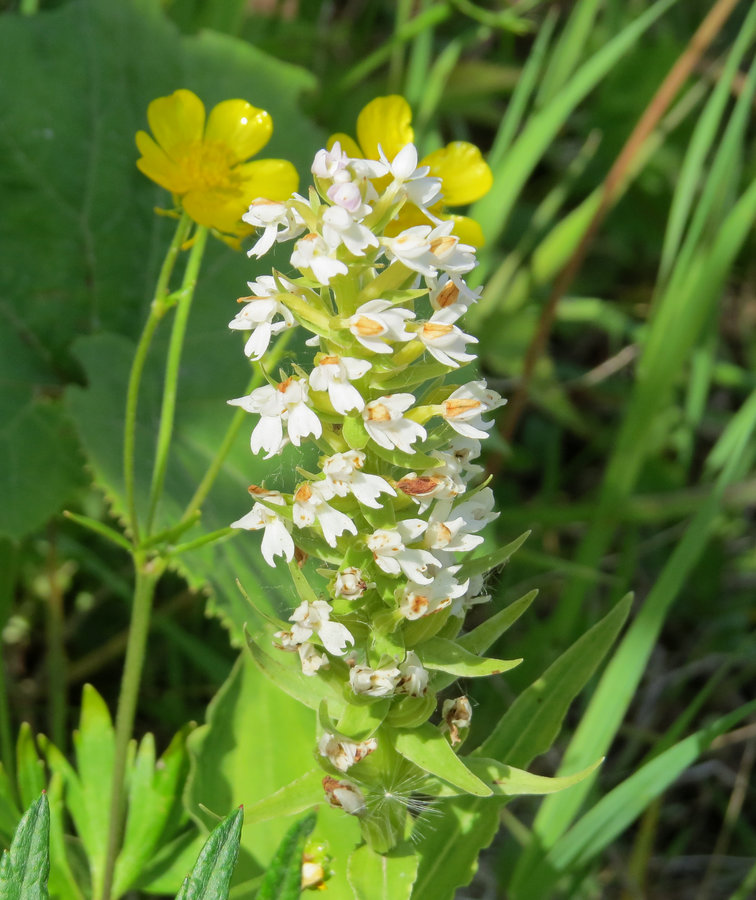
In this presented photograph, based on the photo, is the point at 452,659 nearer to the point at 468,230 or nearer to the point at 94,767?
the point at 468,230

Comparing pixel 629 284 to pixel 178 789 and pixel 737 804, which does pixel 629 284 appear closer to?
pixel 737 804

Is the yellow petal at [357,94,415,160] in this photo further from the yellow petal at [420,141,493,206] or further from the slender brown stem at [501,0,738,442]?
the slender brown stem at [501,0,738,442]

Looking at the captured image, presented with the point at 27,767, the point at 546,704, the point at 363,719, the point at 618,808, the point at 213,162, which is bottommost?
the point at 618,808

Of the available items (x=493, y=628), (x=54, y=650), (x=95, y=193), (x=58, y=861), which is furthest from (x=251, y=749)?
(x=95, y=193)

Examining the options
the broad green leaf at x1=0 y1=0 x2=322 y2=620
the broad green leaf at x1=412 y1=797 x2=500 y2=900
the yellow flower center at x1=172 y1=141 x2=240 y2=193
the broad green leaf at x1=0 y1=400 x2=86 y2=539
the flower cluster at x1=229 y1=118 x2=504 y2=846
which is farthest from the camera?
the broad green leaf at x1=0 y1=0 x2=322 y2=620

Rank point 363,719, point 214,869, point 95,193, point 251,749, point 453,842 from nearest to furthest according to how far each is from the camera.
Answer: point 214,869
point 363,719
point 453,842
point 251,749
point 95,193

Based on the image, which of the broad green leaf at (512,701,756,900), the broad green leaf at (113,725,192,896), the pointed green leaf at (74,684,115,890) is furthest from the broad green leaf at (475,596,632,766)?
the pointed green leaf at (74,684,115,890)

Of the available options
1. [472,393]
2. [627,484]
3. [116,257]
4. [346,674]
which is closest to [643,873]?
[627,484]

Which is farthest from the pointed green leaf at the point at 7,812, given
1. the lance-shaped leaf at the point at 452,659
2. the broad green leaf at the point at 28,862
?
the lance-shaped leaf at the point at 452,659
